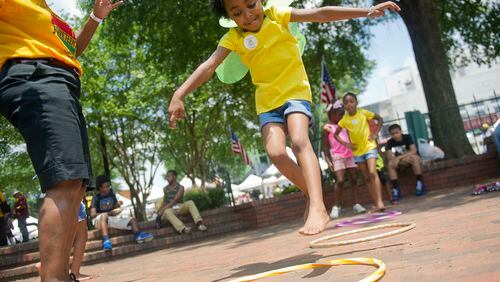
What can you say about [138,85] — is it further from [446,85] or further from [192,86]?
[192,86]

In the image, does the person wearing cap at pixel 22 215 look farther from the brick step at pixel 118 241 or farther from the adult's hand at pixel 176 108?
the adult's hand at pixel 176 108

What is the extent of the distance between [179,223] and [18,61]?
8608 mm

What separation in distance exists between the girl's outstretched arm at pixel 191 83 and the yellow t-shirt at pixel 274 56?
5.1 inches

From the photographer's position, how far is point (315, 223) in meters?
3.23

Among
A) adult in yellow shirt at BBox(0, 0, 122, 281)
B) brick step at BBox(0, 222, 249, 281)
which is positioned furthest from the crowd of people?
adult in yellow shirt at BBox(0, 0, 122, 281)

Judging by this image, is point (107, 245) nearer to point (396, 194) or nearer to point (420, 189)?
point (396, 194)

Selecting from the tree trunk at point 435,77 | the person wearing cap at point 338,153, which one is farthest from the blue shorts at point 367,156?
the tree trunk at point 435,77

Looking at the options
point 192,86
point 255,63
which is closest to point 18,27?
point 192,86

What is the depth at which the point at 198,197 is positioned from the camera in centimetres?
1339

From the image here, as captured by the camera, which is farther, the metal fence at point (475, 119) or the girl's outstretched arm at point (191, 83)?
the metal fence at point (475, 119)

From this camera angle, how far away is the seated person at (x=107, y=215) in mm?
10031

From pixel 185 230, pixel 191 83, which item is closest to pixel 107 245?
pixel 185 230

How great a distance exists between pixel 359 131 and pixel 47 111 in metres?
6.20

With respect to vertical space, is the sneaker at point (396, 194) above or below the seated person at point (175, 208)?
below
